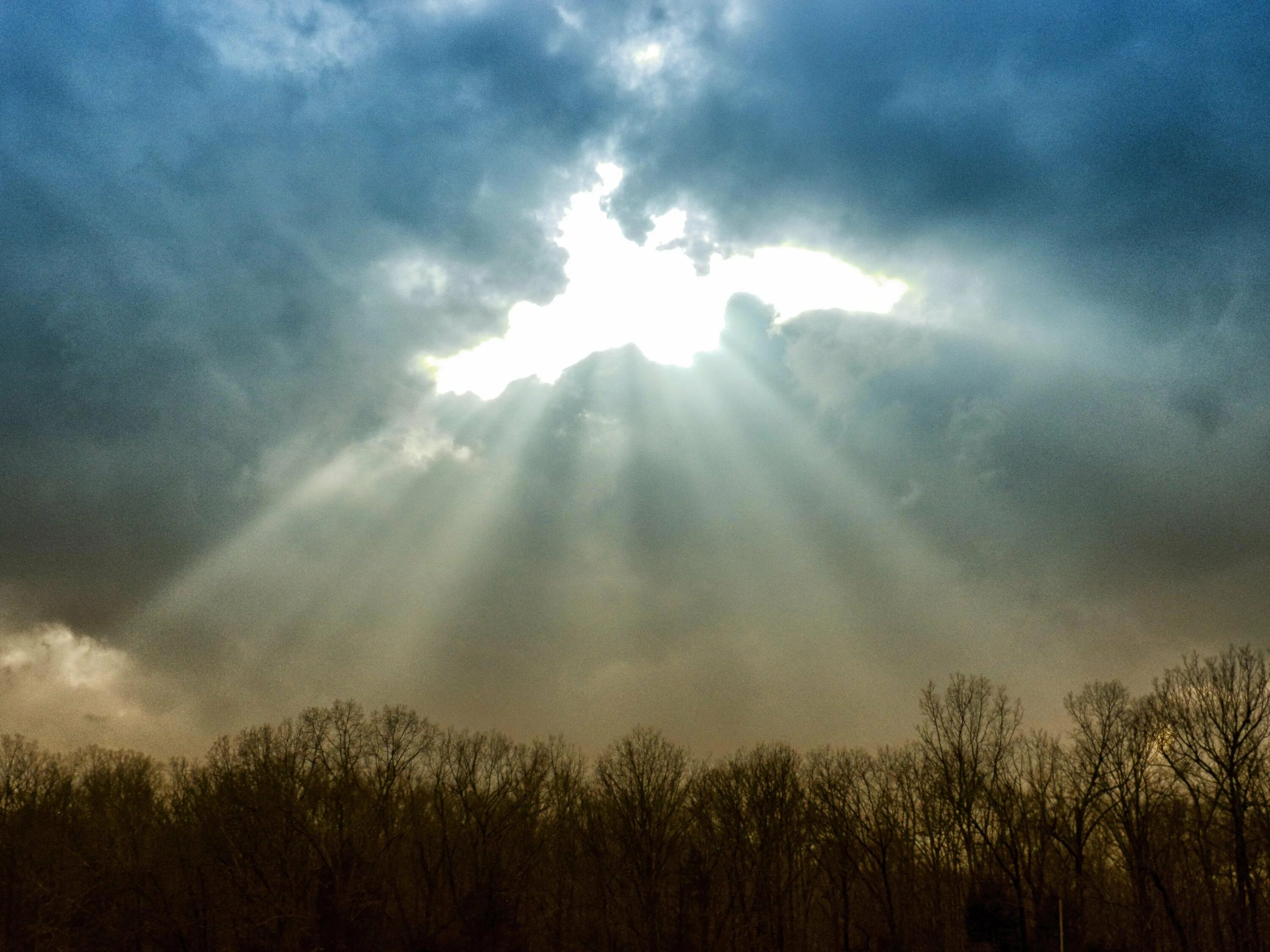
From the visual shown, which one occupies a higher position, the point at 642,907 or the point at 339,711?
the point at 339,711

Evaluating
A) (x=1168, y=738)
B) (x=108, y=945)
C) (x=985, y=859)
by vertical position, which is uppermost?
(x=1168, y=738)

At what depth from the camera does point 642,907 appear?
66.7m

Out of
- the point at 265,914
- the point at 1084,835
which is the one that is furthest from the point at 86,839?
the point at 1084,835

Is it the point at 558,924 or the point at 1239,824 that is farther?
the point at 558,924

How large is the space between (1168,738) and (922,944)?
20.3 meters

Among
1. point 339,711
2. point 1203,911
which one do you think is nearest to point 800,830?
point 1203,911

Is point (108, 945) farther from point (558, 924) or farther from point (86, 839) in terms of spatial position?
point (558, 924)

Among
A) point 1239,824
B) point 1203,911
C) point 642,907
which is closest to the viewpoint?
point 1239,824

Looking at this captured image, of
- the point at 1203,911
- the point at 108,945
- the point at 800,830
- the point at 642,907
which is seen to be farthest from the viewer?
the point at 800,830

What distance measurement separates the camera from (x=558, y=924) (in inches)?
2657

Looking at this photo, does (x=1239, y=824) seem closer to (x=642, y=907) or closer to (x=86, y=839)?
(x=642, y=907)

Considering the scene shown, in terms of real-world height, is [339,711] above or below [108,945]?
above

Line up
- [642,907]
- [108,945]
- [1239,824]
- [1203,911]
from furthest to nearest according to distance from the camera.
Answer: [642,907], [108,945], [1203,911], [1239,824]

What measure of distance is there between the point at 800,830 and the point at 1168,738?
1013 inches
